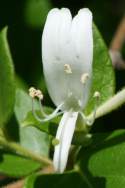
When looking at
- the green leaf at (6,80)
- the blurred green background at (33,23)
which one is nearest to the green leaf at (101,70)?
the green leaf at (6,80)

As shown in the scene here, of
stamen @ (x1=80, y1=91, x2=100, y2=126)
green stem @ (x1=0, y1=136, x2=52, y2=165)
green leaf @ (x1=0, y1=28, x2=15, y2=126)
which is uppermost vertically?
green leaf @ (x1=0, y1=28, x2=15, y2=126)

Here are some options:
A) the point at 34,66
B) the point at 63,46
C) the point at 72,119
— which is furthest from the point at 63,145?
the point at 34,66

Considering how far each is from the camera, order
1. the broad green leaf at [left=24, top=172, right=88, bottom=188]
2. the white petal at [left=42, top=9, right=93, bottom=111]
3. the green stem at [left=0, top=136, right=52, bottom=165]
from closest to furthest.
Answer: the white petal at [left=42, top=9, right=93, bottom=111] → the broad green leaf at [left=24, top=172, right=88, bottom=188] → the green stem at [left=0, top=136, right=52, bottom=165]

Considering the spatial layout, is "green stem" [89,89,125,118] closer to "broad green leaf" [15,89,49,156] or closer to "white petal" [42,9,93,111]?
"white petal" [42,9,93,111]

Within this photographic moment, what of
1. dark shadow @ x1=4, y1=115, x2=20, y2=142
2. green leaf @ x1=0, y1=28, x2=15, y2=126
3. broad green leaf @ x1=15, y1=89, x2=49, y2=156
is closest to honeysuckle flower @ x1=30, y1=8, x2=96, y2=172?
green leaf @ x1=0, y1=28, x2=15, y2=126

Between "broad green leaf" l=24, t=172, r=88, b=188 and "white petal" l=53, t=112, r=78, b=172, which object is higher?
"white petal" l=53, t=112, r=78, b=172

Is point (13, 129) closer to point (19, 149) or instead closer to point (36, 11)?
point (19, 149)

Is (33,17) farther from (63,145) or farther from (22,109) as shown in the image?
(63,145)
